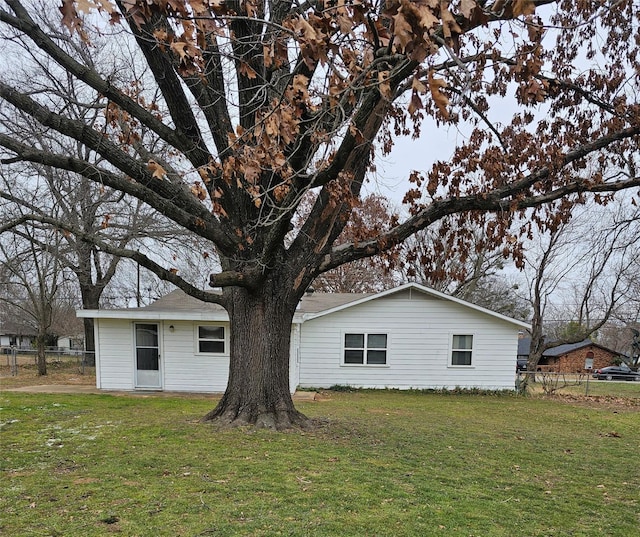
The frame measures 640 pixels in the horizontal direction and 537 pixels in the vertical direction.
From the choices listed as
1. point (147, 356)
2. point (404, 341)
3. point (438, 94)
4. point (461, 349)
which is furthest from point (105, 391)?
point (438, 94)

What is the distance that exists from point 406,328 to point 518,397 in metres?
4.20

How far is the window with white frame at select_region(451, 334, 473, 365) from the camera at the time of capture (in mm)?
13773

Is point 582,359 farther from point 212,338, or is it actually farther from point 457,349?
point 212,338

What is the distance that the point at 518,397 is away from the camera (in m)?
13.5

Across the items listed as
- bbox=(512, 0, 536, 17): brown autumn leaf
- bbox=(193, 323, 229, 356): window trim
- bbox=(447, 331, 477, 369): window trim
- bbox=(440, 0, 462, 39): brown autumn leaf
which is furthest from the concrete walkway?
bbox=(512, 0, 536, 17): brown autumn leaf

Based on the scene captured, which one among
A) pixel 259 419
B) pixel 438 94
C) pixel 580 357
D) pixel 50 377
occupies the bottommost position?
pixel 580 357

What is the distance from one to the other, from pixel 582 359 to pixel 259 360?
39417 millimetres

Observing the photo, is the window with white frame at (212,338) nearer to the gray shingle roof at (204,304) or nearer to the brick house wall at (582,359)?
the gray shingle roof at (204,304)

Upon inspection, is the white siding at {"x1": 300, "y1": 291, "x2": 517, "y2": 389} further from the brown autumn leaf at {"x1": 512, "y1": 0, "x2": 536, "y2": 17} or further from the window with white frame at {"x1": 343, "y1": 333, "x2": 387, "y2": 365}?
the brown autumn leaf at {"x1": 512, "y1": 0, "x2": 536, "y2": 17}

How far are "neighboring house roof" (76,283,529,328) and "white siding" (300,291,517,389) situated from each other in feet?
0.78

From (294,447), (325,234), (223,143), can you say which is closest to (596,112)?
(325,234)

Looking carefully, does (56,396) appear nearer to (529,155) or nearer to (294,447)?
(294,447)

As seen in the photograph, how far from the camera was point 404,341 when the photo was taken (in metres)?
13.7

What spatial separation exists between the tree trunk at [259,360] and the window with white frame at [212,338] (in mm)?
5843
